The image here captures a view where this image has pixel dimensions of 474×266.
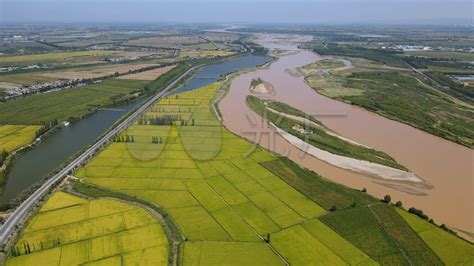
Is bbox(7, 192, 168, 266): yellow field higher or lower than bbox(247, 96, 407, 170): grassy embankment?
lower

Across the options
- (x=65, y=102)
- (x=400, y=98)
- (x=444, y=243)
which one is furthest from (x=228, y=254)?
(x=400, y=98)

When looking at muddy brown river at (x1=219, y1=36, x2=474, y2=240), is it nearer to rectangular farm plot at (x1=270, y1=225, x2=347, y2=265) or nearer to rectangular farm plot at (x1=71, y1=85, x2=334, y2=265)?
rectangular farm plot at (x1=71, y1=85, x2=334, y2=265)

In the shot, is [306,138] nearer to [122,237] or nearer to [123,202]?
[123,202]

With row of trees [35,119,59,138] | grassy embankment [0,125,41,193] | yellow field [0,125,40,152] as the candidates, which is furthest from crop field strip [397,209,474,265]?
row of trees [35,119,59,138]

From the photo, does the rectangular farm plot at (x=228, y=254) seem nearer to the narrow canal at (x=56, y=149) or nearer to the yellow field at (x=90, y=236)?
the yellow field at (x=90, y=236)

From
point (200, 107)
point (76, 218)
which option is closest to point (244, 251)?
point (76, 218)

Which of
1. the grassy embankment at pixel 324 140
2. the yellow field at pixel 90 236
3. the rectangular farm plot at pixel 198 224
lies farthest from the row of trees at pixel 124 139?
the grassy embankment at pixel 324 140
